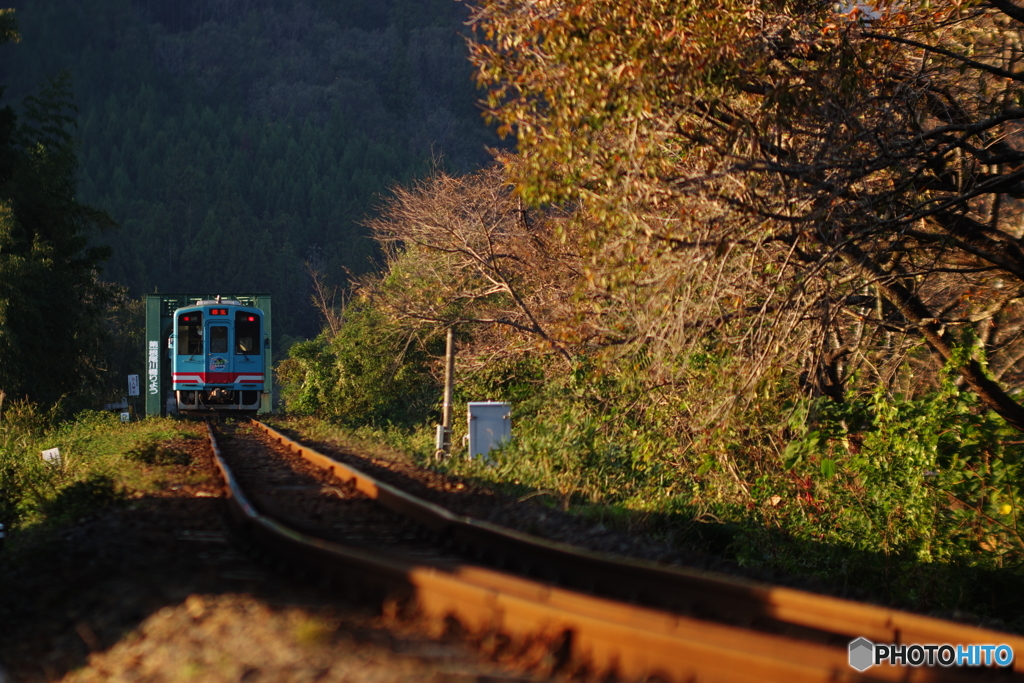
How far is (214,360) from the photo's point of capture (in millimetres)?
23453

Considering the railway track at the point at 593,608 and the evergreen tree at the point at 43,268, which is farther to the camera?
the evergreen tree at the point at 43,268

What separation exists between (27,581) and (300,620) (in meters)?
2.96

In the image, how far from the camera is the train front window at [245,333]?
23.9 metres

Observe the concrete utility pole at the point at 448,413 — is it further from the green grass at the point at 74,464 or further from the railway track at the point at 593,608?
the railway track at the point at 593,608

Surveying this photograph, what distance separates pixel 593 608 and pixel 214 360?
2103 cm

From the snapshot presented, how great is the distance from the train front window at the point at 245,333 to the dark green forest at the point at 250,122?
61152 millimetres

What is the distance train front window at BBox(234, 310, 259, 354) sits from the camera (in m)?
23.9

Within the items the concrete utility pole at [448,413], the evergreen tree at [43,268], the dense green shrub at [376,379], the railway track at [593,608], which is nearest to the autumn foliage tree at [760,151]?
the railway track at [593,608]

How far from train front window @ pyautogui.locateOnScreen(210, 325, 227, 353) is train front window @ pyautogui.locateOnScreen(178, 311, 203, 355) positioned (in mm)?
275

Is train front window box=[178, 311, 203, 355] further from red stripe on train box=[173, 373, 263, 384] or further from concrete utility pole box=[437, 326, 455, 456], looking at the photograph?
concrete utility pole box=[437, 326, 455, 456]

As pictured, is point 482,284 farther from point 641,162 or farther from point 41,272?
point 41,272

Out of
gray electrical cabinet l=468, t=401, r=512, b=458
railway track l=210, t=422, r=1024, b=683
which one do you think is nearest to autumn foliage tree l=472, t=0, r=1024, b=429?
railway track l=210, t=422, r=1024, b=683

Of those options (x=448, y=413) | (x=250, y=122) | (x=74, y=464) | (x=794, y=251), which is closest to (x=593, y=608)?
(x=794, y=251)

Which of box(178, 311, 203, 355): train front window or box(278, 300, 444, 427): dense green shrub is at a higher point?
box(178, 311, 203, 355): train front window
